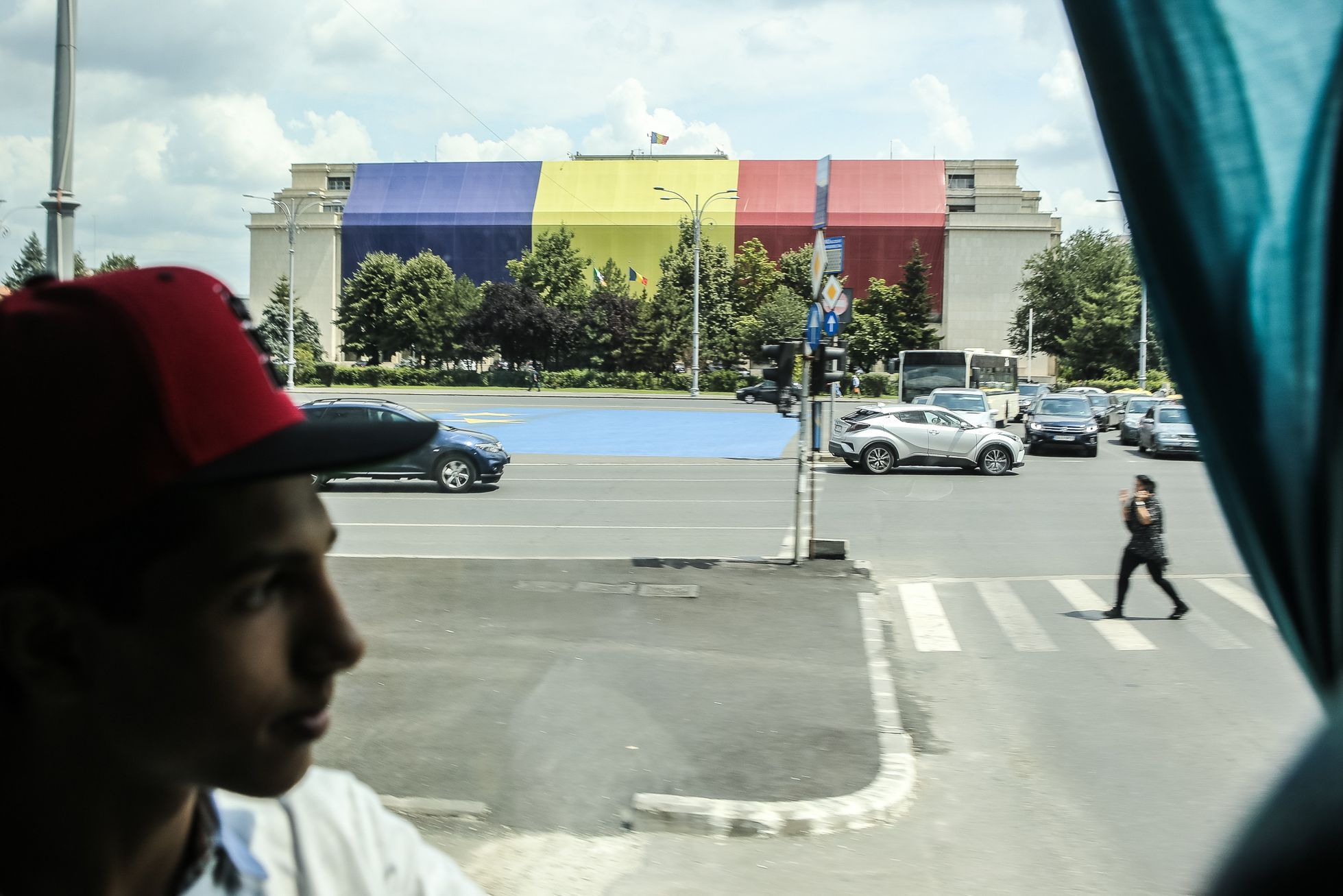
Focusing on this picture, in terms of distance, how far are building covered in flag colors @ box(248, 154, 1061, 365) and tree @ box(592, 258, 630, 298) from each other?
6.57 metres

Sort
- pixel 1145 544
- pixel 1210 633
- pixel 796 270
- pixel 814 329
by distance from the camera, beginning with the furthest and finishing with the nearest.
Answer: pixel 796 270 < pixel 814 329 < pixel 1145 544 < pixel 1210 633

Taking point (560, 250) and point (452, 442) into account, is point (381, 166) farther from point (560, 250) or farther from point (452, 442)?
point (452, 442)

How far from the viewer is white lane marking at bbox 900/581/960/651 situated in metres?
10.0

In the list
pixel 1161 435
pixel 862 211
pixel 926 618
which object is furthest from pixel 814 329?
pixel 862 211

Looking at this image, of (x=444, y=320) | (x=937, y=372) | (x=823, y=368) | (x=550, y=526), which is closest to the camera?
(x=823, y=368)

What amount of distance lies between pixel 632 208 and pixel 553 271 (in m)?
10.4

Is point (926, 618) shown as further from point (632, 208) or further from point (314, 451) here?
point (632, 208)

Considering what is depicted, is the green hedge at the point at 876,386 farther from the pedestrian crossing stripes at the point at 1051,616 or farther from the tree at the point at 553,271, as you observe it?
the pedestrian crossing stripes at the point at 1051,616

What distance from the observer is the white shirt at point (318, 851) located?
1.21 metres

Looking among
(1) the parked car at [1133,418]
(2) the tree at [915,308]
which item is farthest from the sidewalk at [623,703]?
(2) the tree at [915,308]

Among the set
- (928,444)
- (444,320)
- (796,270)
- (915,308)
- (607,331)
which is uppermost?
(796,270)

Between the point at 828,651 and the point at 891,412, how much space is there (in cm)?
1670

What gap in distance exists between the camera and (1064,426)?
98.3 feet

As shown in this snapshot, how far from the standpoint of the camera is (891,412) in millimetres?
25406
